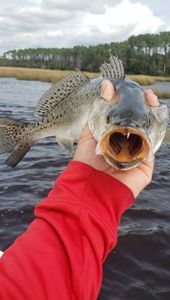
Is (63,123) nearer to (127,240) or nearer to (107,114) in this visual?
(107,114)

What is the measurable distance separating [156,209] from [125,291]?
2.73 metres

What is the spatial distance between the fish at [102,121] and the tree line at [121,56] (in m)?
65.8

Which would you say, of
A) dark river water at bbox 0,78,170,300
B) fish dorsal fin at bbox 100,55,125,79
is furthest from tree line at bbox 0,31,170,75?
fish dorsal fin at bbox 100,55,125,79

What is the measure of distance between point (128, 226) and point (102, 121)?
465 centimetres

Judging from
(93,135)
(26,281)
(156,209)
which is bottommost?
(156,209)

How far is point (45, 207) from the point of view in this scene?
197 centimetres

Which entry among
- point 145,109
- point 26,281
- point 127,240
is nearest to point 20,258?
point 26,281

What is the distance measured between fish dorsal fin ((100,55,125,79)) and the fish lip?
1268mm

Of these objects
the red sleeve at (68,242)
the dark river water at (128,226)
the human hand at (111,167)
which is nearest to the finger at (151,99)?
the human hand at (111,167)

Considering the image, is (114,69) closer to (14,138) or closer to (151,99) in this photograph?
(151,99)

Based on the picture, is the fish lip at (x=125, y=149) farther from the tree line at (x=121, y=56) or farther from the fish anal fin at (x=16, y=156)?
the tree line at (x=121, y=56)

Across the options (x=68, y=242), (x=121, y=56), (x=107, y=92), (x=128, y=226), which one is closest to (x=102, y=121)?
(x=107, y=92)

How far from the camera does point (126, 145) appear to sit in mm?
2012

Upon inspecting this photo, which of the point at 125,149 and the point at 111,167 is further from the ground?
the point at 125,149
